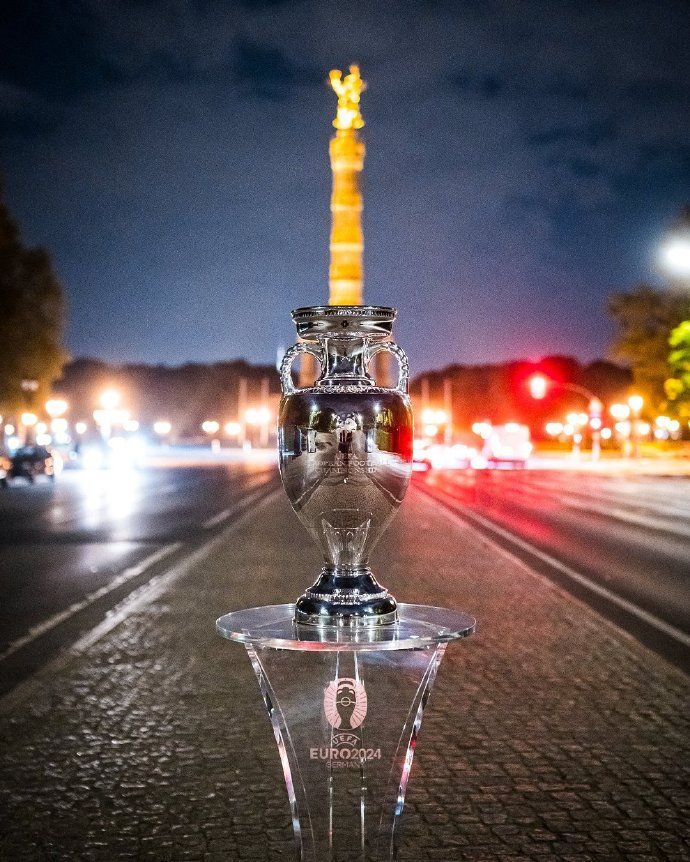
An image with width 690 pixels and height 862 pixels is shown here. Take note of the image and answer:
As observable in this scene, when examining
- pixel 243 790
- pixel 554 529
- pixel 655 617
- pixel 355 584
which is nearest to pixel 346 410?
pixel 355 584

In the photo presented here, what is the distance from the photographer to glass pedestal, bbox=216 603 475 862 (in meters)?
4.44

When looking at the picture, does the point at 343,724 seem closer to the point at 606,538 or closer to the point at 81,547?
the point at 81,547

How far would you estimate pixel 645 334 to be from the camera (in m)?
80.4

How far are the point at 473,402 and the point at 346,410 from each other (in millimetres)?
163271

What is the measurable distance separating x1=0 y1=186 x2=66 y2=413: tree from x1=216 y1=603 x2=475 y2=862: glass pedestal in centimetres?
4795

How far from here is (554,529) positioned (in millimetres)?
22922

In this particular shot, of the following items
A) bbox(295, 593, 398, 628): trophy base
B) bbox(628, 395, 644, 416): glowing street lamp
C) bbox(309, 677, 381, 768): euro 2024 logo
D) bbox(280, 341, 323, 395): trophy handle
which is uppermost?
bbox(628, 395, 644, 416): glowing street lamp

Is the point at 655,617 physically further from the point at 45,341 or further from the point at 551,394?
the point at 551,394

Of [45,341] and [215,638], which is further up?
[45,341]

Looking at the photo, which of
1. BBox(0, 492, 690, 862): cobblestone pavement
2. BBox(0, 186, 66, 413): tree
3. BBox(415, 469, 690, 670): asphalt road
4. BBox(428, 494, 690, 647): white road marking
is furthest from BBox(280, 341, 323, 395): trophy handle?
BBox(0, 186, 66, 413): tree

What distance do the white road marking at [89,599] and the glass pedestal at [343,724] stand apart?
5515mm

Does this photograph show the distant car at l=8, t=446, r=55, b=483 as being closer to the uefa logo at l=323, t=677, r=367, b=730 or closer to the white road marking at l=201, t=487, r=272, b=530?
the white road marking at l=201, t=487, r=272, b=530

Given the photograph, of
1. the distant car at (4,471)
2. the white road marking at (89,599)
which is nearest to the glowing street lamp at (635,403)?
the distant car at (4,471)

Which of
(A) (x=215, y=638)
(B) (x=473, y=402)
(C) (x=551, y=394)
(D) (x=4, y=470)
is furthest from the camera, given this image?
(B) (x=473, y=402)
